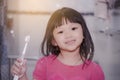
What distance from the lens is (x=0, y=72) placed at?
4.87 feet

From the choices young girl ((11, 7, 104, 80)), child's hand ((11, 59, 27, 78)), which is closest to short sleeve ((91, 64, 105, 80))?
young girl ((11, 7, 104, 80))

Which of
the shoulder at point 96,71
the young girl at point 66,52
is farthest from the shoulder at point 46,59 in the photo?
the shoulder at point 96,71

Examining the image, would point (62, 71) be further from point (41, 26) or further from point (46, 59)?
point (41, 26)

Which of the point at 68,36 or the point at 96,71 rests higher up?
the point at 68,36

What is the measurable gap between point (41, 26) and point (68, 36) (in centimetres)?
15

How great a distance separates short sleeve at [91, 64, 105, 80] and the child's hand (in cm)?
26

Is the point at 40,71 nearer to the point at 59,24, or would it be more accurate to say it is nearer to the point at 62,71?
the point at 62,71

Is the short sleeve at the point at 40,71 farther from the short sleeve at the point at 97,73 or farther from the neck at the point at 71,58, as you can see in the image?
the short sleeve at the point at 97,73

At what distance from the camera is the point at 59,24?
1385 mm

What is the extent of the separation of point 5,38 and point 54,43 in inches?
7.5

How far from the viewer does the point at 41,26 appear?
58.3 inches

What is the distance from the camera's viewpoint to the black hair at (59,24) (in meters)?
1.39

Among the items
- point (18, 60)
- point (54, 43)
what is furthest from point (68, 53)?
point (18, 60)

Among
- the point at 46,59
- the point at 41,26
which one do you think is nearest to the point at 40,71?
the point at 46,59
